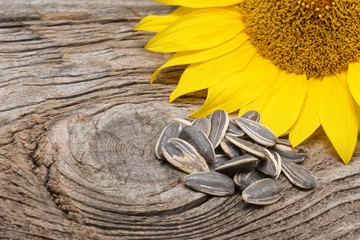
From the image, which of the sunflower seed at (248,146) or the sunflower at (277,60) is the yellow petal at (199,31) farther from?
the sunflower seed at (248,146)

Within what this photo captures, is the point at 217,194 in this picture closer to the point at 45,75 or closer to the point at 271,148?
the point at 271,148

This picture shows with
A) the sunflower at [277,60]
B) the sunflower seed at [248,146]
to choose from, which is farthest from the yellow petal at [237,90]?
the sunflower seed at [248,146]

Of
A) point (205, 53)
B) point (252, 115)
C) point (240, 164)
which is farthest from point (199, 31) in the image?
point (240, 164)

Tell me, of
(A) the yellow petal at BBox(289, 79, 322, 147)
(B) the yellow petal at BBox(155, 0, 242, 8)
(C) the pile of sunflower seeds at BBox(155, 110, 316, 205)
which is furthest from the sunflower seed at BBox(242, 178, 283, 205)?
(B) the yellow petal at BBox(155, 0, 242, 8)

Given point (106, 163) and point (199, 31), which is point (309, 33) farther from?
point (106, 163)

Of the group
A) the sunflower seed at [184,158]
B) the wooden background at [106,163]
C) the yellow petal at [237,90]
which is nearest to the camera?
the wooden background at [106,163]

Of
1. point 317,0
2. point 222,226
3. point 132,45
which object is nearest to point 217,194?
point 222,226
